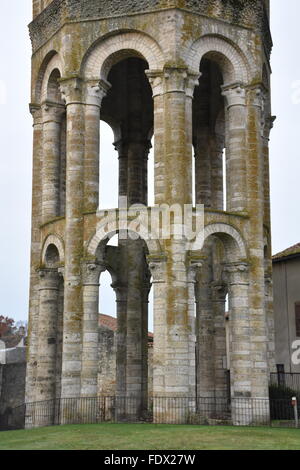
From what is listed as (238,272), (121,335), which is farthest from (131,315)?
(238,272)

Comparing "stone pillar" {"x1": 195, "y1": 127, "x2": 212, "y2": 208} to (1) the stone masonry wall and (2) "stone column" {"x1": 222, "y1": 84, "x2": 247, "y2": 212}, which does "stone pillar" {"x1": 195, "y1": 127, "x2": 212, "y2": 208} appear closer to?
(2) "stone column" {"x1": 222, "y1": 84, "x2": 247, "y2": 212}

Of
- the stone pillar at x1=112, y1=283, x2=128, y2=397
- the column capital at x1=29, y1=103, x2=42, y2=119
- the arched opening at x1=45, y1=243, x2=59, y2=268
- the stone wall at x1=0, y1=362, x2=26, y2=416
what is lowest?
the stone wall at x1=0, y1=362, x2=26, y2=416

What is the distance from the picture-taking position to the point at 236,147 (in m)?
26.8

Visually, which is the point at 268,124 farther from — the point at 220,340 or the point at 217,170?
the point at 220,340

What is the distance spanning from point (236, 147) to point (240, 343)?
7181 millimetres

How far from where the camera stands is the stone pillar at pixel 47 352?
27.3m

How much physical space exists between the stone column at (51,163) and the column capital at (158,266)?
5383 mm

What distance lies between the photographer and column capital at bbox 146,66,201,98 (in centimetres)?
2531

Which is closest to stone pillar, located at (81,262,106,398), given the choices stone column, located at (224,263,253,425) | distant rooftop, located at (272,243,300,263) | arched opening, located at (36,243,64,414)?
arched opening, located at (36,243,64,414)

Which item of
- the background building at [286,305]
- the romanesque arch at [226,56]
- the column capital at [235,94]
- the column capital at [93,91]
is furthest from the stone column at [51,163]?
the background building at [286,305]

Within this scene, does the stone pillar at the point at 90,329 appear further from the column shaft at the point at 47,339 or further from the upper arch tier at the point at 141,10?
the upper arch tier at the point at 141,10

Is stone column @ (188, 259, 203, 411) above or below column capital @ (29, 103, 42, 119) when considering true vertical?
below

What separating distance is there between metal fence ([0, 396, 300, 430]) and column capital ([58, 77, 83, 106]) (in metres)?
10.7

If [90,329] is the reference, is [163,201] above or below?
above
